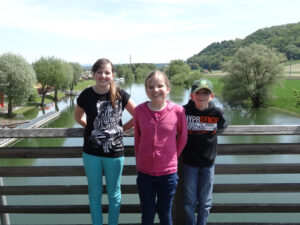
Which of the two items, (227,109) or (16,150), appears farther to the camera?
(227,109)

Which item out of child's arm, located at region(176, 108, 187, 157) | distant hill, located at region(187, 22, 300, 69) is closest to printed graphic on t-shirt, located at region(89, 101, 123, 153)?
child's arm, located at region(176, 108, 187, 157)

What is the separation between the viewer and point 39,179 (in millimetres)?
13258

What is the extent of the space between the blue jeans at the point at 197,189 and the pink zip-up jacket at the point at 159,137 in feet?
0.91

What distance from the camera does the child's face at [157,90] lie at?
2.10 metres

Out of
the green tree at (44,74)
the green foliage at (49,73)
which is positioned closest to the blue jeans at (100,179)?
the green foliage at (49,73)

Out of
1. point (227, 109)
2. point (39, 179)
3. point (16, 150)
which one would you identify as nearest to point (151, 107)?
point (16, 150)

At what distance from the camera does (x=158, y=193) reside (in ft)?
7.12

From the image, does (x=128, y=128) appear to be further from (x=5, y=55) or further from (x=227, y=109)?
(x=5, y=55)

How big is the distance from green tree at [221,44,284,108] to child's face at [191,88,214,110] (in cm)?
3242

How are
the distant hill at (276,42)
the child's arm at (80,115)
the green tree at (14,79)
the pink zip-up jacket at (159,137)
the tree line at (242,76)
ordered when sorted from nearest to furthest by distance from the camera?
the pink zip-up jacket at (159,137), the child's arm at (80,115), the green tree at (14,79), the tree line at (242,76), the distant hill at (276,42)

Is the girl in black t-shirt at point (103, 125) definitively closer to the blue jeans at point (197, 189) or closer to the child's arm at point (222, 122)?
the blue jeans at point (197, 189)

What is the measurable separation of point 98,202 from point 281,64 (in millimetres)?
35529

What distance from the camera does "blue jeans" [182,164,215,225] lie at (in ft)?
7.57

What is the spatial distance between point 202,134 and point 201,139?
0.15ft
